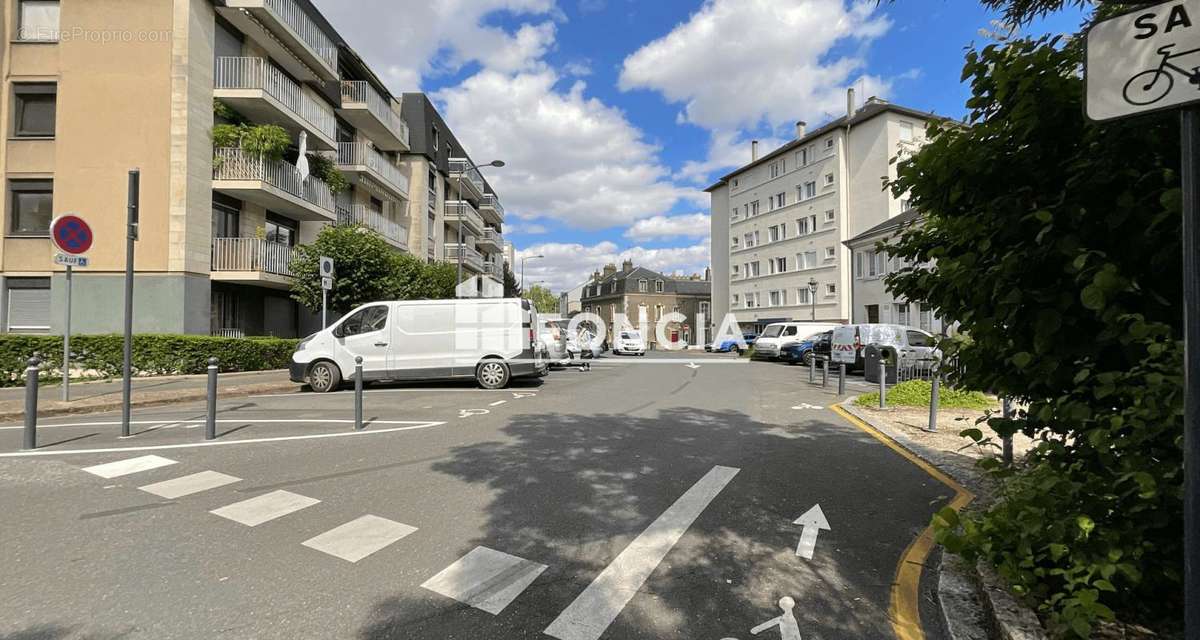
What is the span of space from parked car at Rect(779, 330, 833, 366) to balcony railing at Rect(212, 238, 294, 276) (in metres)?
20.1

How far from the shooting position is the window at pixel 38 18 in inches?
653

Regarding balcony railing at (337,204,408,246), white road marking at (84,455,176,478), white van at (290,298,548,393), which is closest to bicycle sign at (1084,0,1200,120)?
white road marking at (84,455,176,478)

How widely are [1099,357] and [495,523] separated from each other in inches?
144

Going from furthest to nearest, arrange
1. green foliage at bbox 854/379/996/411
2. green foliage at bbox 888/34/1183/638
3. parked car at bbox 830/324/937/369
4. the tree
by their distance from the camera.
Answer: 1. the tree
2. parked car at bbox 830/324/937/369
3. green foliage at bbox 854/379/996/411
4. green foliage at bbox 888/34/1183/638

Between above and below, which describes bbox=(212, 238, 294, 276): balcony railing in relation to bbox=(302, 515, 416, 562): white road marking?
above

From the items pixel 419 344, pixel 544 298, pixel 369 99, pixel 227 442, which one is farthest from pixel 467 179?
pixel 544 298

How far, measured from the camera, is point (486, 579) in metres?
3.21

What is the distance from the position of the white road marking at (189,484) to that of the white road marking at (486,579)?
300 cm

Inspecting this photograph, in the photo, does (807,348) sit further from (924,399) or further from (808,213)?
(808,213)

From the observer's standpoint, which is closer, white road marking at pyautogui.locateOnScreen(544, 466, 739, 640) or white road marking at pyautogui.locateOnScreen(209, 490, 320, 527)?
white road marking at pyautogui.locateOnScreen(544, 466, 739, 640)

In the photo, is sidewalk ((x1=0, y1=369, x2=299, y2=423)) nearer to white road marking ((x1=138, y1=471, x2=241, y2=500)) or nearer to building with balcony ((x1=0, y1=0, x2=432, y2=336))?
building with balcony ((x1=0, y1=0, x2=432, y2=336))

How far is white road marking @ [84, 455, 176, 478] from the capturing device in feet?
17.9

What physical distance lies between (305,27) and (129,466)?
21.1 m

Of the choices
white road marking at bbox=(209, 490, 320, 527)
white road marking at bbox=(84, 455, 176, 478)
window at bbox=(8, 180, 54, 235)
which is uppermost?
window at bbox=(8, 180, 54, 235)
